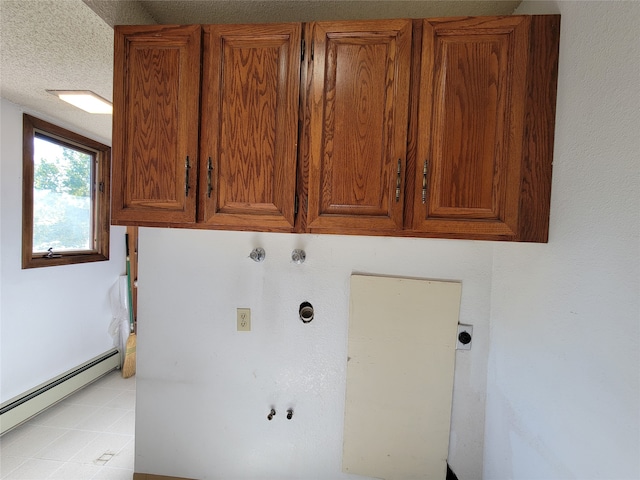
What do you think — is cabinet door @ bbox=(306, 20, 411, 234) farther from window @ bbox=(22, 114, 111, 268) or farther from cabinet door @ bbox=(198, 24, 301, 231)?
window @ bbox=(22, 114, 111, 268)

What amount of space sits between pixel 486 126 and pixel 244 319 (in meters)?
1.43

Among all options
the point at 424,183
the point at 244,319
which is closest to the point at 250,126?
the point at 424,183

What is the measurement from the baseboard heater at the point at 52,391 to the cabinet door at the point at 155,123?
7.31 feet

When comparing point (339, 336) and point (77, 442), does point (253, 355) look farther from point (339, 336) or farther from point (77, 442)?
point (77, 442)

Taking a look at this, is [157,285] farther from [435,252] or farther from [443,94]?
[443,94]

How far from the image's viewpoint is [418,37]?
0.92 metres

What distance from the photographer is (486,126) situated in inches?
35.8

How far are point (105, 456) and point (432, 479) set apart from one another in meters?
2.13

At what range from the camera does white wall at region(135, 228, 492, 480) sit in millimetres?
1321

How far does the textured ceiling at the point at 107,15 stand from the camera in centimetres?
105

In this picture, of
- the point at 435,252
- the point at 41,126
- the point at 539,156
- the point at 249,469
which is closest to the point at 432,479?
the point at 249,469

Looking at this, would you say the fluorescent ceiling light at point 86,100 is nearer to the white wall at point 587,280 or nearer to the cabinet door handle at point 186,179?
the cabinet door handle at point 186,179

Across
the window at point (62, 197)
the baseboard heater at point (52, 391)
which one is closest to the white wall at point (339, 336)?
the baseboard heater at point (52, 391)

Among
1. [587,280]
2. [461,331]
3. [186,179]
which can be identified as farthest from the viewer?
[461,331]
